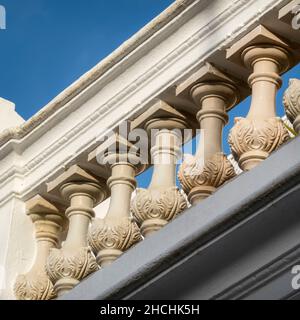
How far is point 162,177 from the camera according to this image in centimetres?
585

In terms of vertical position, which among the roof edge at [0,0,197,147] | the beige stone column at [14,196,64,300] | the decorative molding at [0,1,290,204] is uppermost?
the roof edge at [0,0,197,147]

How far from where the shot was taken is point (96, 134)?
6.19m

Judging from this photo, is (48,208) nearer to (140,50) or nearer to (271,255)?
(140,50)

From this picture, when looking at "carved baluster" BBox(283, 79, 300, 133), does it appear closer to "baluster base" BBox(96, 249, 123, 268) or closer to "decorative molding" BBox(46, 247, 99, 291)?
"baluster base" BBox(96, 249, 123, 268)

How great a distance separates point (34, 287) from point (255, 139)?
1.22 m

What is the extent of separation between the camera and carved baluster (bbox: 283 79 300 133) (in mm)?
5258

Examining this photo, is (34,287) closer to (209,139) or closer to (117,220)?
(117,220)

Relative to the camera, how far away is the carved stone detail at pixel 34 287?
20.0 feet

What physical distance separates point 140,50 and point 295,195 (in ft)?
4.15

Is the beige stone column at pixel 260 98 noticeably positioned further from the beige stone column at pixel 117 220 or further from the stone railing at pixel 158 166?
the beige stone column at pixel 117 220

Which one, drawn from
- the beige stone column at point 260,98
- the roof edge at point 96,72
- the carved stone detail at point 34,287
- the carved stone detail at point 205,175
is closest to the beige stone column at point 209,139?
the carved stone detail at point 205,175

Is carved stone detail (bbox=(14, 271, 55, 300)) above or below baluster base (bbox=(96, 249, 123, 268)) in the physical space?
above
